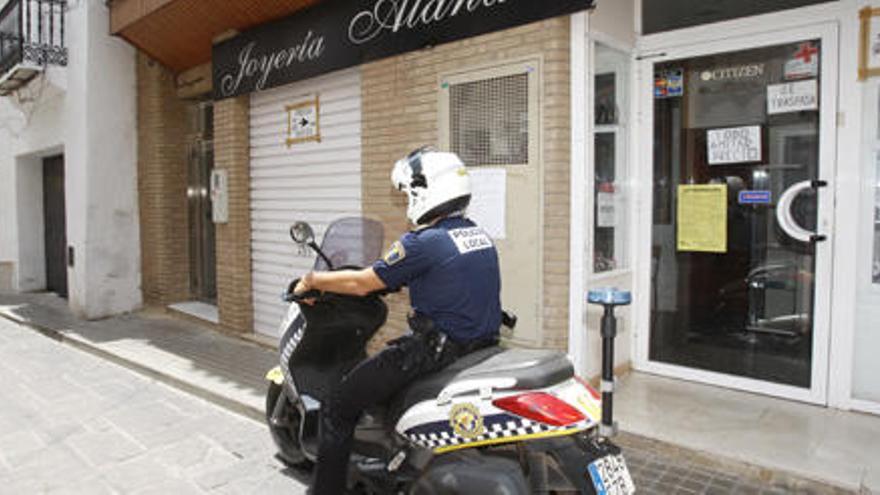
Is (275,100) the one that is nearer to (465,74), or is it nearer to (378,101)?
(378,101)

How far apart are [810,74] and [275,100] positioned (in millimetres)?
5444

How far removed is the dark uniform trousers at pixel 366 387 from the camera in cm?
296

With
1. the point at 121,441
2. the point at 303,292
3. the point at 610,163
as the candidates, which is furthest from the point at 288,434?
the point at 610,163

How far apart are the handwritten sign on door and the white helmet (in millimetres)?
2828

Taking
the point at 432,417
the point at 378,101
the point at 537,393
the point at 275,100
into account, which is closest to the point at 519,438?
the point at 537,393

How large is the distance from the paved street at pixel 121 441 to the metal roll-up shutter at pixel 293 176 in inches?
72.8

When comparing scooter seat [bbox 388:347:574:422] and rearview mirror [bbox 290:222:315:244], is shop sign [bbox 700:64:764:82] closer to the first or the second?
scooter seat [bbox 388:347:574:422]

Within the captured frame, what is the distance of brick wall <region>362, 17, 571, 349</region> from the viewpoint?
15.4ft

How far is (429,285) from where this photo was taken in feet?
9.66

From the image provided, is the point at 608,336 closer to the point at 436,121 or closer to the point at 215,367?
the point at 436,121

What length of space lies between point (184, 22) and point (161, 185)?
251cm

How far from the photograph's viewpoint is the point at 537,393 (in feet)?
8.54

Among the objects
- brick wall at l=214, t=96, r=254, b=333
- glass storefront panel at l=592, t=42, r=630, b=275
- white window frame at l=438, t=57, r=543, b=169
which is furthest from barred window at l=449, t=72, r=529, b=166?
brick wall at l=214, t=96, r=254, b=333

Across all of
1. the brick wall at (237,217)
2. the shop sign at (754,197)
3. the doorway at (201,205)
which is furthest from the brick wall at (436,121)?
the doorway at (201,205)
